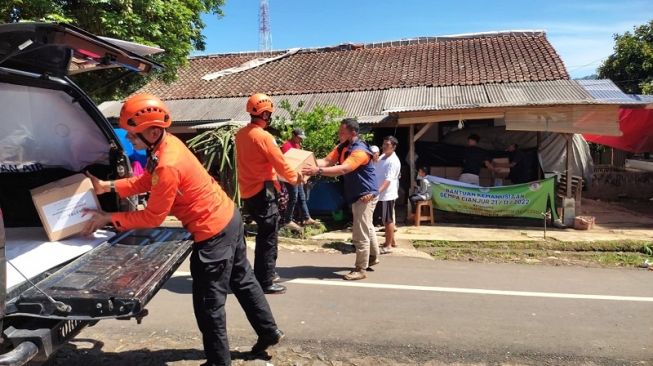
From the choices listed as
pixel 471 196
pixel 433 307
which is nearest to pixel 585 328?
pixel 433 307

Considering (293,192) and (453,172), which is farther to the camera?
(453,172)

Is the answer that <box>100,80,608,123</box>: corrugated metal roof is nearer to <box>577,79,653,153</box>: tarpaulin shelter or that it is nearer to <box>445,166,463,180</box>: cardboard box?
<box>577,79,653,153</box>: tarpaulin shelter

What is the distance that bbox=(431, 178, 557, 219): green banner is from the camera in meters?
9.63

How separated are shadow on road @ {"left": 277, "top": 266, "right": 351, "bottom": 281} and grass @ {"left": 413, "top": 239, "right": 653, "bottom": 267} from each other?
1.82 m

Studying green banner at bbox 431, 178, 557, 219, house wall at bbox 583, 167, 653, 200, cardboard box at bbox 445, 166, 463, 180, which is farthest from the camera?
house wall at bbox 583, 167, 653, 200

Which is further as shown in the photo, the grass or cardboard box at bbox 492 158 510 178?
cardboard box at bbox 492 158 510 178

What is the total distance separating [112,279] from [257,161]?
2.30 m

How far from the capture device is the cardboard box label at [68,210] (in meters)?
→ 3.29

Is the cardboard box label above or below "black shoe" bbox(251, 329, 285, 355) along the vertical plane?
above

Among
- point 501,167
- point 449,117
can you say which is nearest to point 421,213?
point 449,117

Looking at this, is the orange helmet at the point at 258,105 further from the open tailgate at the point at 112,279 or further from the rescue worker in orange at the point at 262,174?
the open tailgate at the point at 112,279

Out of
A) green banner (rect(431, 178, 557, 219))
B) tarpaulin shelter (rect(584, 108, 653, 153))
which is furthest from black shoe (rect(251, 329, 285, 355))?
Result: tarpaulin shelter (rect(584, 108, 653, 153))

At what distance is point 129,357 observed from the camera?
A: 3.78 m

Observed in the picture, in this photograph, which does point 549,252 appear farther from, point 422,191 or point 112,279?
point 112,279
